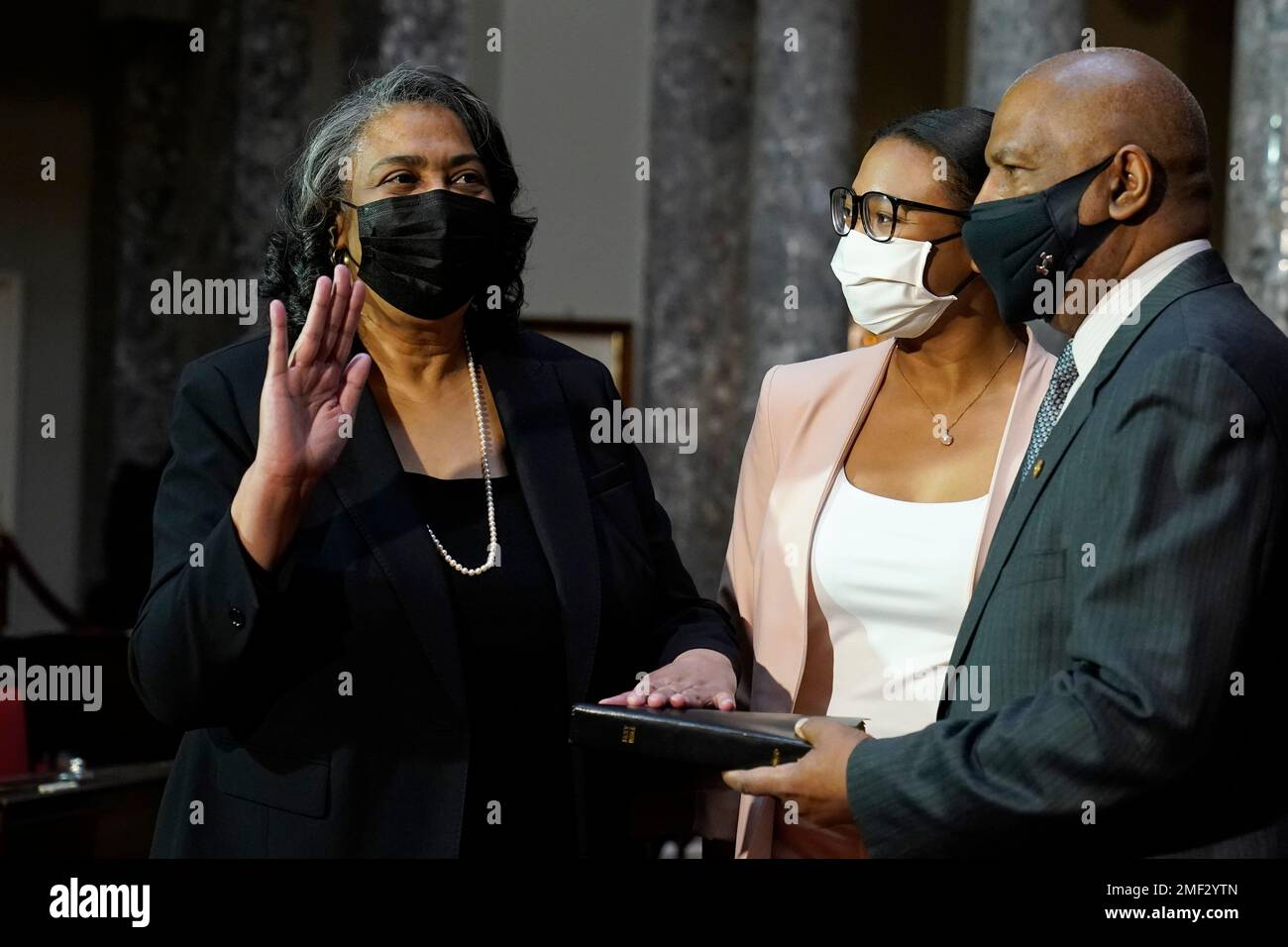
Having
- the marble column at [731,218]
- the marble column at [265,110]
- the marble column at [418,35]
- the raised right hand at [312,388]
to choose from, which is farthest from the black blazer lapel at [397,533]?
the marble column at [265,110]

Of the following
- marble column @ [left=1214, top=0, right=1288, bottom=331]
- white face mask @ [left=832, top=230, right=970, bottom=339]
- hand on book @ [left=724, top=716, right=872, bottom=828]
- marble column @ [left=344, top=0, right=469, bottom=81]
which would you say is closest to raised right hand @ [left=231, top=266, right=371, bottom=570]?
hand on book @ [left=724, top=716, right=872, bottom=828]

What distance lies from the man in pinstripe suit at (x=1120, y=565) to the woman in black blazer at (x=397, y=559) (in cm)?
45

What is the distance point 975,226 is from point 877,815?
93 cm

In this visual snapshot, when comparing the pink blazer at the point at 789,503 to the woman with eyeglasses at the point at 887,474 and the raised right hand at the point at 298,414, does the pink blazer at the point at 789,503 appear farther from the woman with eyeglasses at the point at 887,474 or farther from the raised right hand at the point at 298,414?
the raised right hand at the point at 298,414

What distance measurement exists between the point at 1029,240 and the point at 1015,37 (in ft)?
18.2

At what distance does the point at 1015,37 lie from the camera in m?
7.56

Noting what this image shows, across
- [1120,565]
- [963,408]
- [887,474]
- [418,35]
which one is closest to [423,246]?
[887,474]

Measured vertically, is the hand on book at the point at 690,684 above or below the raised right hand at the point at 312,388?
below

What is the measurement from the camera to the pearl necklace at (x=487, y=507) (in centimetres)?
268

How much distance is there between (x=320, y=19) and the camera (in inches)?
416

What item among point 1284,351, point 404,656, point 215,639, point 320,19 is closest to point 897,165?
point 1284,351

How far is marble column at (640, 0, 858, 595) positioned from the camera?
27.7 feet

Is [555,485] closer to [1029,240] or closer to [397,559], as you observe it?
[397,559]
